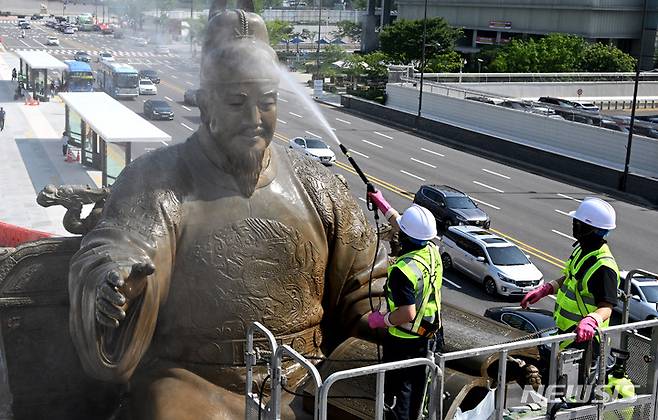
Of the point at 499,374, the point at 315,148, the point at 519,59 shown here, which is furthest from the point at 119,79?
the point at 499,374

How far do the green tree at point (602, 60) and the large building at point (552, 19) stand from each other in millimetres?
2922

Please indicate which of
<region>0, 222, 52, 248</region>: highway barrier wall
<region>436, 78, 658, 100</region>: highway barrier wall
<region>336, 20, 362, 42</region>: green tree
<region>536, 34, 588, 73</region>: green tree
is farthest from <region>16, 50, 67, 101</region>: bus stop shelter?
<region>336, 20, 362, 42</region>: green tree

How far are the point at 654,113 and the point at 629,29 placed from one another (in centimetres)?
1790

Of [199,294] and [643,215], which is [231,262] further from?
[643,215]

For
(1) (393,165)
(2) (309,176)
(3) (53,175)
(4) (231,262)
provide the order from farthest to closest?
(1) (393,165) < (3) (53,175) < (2) (309,176) < (4) (231,262)

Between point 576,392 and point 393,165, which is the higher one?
point 576,392

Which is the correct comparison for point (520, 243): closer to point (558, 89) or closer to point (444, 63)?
point (558, 89)

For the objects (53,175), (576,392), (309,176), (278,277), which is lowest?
(53,175)

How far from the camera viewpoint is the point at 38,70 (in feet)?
171

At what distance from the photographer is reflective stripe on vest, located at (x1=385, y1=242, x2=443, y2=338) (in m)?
6.09

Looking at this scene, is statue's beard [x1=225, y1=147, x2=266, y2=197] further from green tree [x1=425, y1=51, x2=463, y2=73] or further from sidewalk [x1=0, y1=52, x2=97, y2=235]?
green tree [x1=425, y1=51, x2=463, y2=73]

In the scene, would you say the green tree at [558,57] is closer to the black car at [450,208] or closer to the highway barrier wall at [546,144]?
the highway barrier wall at [546,144]

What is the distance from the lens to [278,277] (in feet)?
22.9

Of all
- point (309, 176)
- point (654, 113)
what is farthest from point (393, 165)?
point (309, 176)
